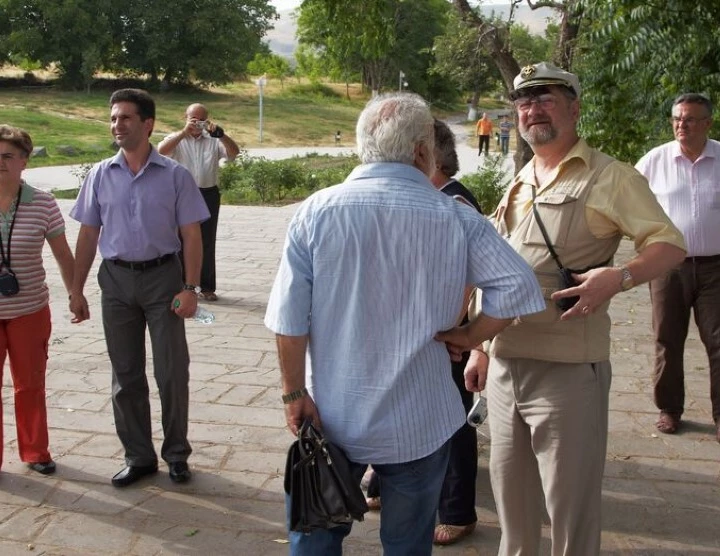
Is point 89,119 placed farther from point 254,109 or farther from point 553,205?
point 553,205

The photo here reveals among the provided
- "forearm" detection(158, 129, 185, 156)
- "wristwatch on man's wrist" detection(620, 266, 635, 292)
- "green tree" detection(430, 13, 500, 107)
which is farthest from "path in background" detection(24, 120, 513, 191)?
"wristwatch on man's wrist" detection(620, 266, 635, 292)

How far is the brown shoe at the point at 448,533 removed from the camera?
4.01m

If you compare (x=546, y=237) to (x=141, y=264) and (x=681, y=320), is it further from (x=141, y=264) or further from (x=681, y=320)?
(x=681, y=320)

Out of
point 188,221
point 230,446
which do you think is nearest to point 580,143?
point 188,221

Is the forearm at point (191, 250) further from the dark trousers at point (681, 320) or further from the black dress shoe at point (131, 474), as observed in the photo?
the dark trousers at point (681, 320)

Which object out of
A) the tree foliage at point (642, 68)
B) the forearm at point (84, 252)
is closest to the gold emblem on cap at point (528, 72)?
the forearm at point (84, 252)

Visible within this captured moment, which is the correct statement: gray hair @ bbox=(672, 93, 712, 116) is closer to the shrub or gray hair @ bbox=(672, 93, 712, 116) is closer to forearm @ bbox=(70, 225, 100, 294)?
forearm @ bbox=(70, 225, 100, 294)

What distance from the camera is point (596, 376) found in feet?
10.6

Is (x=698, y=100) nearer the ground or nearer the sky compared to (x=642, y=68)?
nearer the ground

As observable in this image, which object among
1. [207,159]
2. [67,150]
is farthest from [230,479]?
[67,150]

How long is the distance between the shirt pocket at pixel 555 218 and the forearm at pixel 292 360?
983 millimetres

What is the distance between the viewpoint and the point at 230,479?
473 centimetres

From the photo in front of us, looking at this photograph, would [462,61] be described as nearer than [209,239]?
No

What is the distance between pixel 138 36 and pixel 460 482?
65319 millimetres
